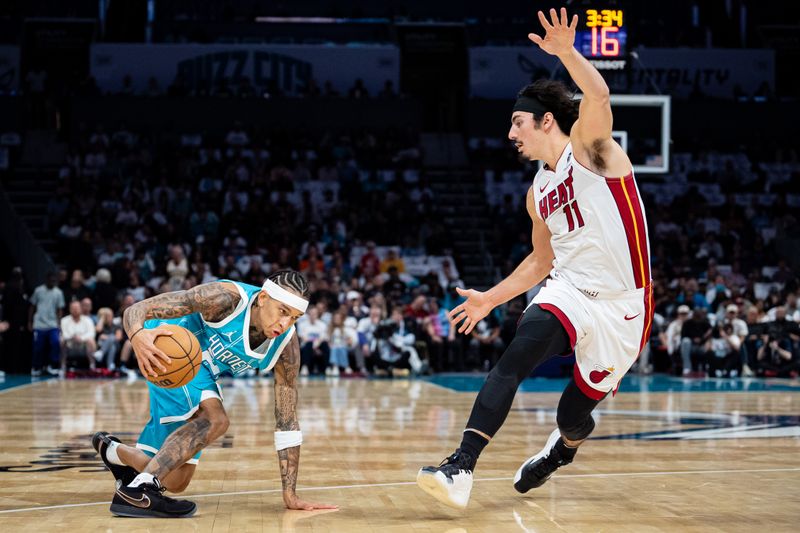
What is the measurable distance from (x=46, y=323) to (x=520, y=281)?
12814 mm

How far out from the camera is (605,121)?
4.49m

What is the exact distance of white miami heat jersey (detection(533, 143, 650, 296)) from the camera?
186 inches

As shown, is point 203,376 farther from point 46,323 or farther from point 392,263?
point 392,263

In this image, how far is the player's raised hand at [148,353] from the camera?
14.5 feet

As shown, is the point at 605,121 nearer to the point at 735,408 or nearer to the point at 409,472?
the point at 409,472

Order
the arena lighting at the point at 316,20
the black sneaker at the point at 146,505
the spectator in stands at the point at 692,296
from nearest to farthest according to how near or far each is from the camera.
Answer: the black sneaker at the point at 146,505 → the spectator in stands at the point at 692,296 → the arena lighting at the point at 316,20

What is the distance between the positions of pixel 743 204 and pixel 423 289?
8834 millimetres

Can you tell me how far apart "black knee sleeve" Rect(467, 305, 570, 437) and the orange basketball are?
1.22m

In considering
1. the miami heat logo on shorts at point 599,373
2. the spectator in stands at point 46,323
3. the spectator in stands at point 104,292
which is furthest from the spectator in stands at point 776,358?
the miami heat logo on shorts at point 599,373

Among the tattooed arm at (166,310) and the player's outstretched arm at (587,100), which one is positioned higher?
the player's outstretched arm at (587,100)

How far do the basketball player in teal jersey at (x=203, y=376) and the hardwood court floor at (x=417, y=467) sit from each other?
0.54 ft

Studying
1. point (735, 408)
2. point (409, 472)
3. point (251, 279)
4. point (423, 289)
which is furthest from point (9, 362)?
point (409, 472)

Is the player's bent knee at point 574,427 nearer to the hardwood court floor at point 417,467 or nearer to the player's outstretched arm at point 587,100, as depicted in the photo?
the hardwood court floor at point 417,467

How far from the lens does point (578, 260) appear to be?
4.82m
